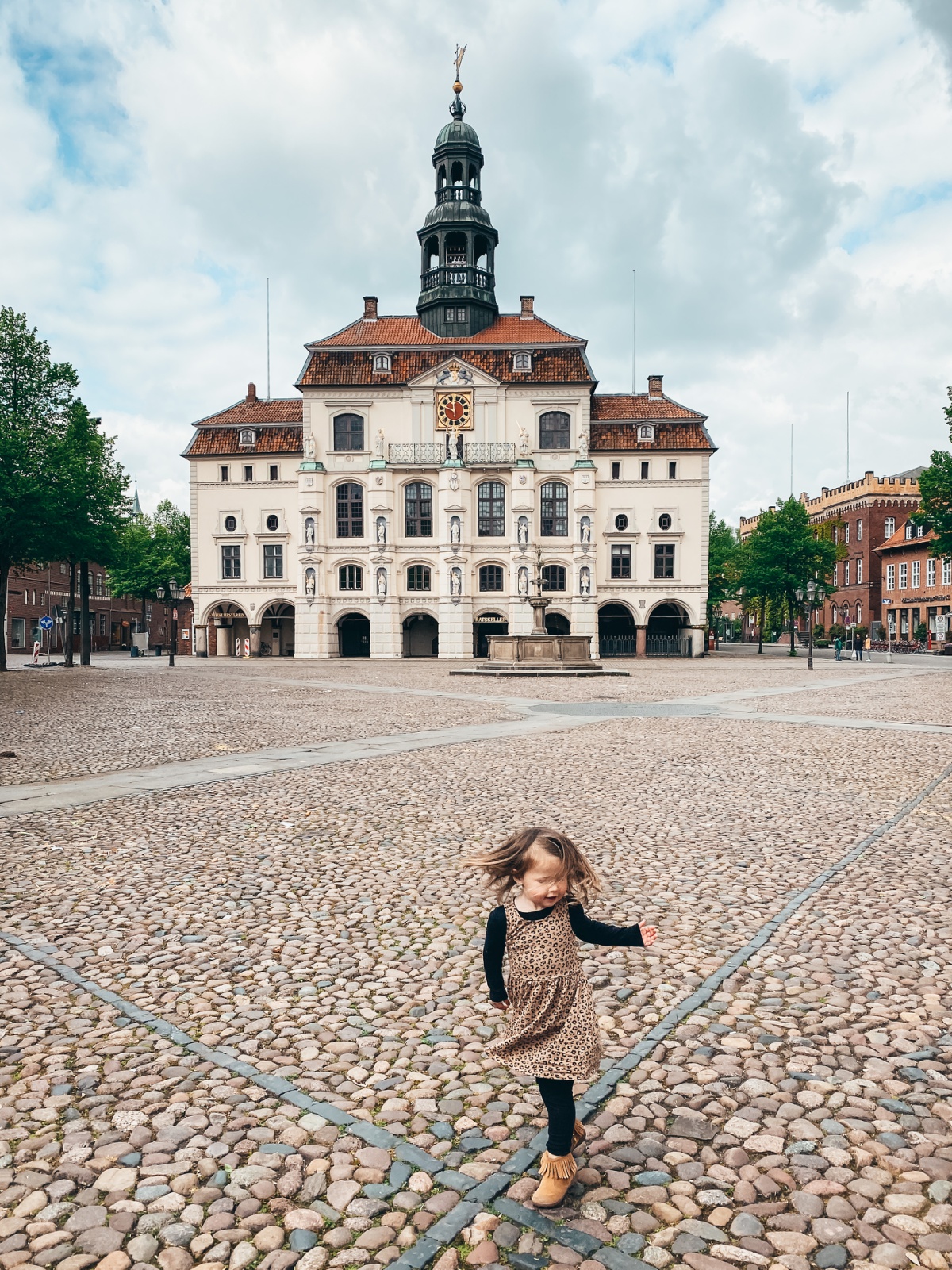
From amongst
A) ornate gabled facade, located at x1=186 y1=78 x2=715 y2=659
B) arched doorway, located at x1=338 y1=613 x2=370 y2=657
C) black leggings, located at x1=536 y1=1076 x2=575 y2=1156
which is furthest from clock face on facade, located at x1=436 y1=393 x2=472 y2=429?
black leggings, located at x1=536 y1=1076 x2=575 y2=1156

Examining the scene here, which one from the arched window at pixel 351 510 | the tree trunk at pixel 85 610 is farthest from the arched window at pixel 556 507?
the tree trunk at pixel 85 610

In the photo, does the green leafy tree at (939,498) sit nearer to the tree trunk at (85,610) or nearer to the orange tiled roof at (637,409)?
the orange tiled roof at (637,409)

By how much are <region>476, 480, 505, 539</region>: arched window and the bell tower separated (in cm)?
1019

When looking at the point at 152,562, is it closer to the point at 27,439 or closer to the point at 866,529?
the point at 27,439

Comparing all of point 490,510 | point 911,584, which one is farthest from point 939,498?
point 911,584

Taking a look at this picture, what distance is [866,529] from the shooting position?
7781cm

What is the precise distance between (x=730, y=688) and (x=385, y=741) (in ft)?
50.0

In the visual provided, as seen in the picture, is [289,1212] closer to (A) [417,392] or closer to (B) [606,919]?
(B) [606,919]

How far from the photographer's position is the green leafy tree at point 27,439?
2958 cm

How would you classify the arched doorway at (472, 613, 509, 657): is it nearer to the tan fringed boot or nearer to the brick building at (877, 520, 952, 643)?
the brick building at (877, 520, 952, 643)

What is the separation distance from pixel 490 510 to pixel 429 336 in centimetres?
1181

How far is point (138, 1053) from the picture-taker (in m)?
3.70

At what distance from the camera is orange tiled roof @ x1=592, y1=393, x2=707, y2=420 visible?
53750mm

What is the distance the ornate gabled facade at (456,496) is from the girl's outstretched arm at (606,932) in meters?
48.3
